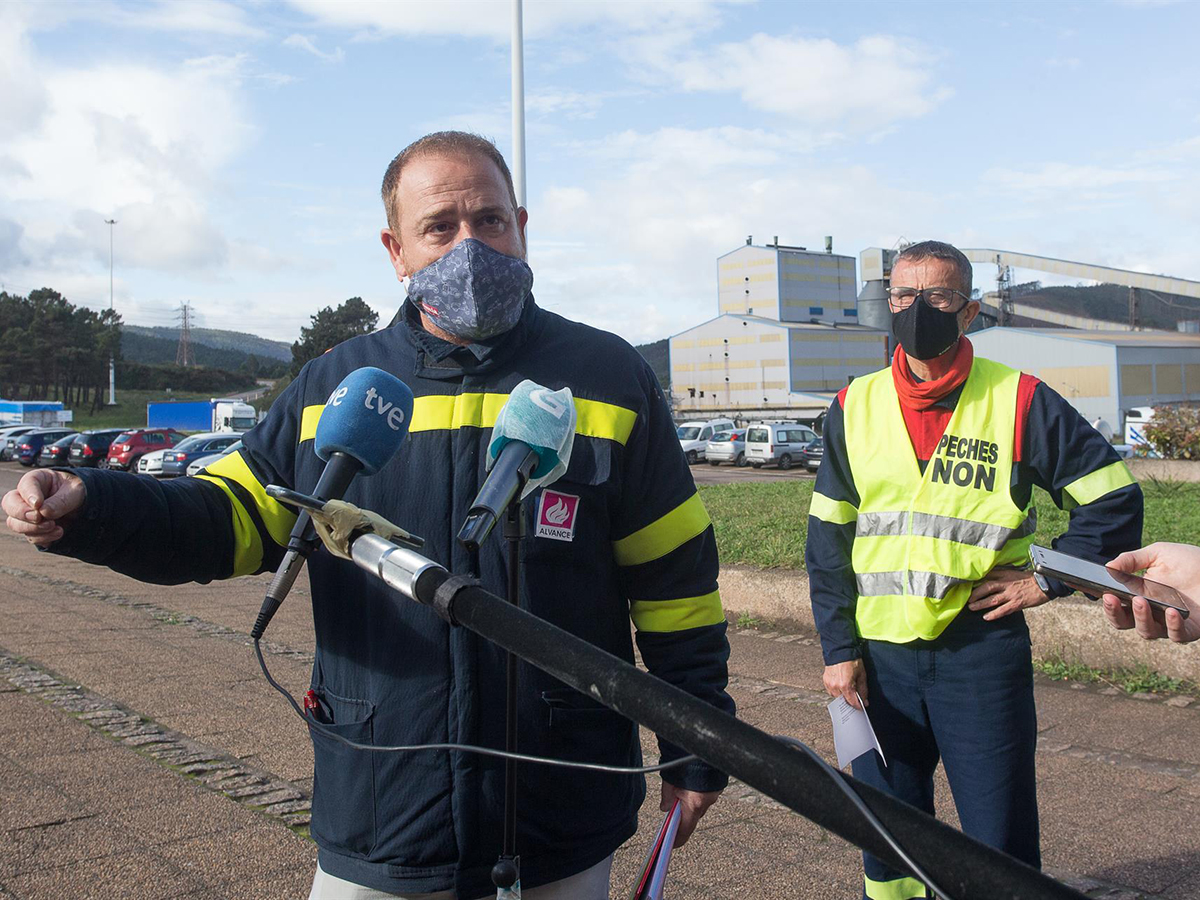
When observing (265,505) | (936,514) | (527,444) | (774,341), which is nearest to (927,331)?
(936,514)

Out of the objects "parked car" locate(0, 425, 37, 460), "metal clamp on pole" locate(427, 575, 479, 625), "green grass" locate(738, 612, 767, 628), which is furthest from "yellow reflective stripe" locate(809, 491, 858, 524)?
"parked car" locate(0, 425, 37, 460)

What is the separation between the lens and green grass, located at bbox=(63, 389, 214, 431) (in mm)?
78375

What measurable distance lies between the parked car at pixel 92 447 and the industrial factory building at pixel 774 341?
39850 mm

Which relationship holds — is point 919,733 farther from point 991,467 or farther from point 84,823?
point 84,823

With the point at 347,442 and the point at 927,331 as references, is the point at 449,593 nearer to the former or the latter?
the point at 347,442

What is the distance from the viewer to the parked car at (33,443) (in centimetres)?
4375

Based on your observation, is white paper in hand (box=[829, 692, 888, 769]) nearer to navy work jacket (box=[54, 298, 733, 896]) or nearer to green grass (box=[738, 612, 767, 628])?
navy work jacket (box=[54, 298, 733, 896])

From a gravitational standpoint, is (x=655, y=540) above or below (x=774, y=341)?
below

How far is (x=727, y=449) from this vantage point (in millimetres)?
39906

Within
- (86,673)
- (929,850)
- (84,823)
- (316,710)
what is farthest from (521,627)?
(86,673)

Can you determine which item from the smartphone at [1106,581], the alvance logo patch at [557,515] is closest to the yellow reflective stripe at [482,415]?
the alvance logo patch at [557,515]

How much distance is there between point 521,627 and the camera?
49.1 inches

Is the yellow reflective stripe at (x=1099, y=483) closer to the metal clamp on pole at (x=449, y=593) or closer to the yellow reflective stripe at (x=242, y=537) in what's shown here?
the yellow reflective stripe at (x=242, y=537)

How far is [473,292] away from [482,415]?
0.27 m
